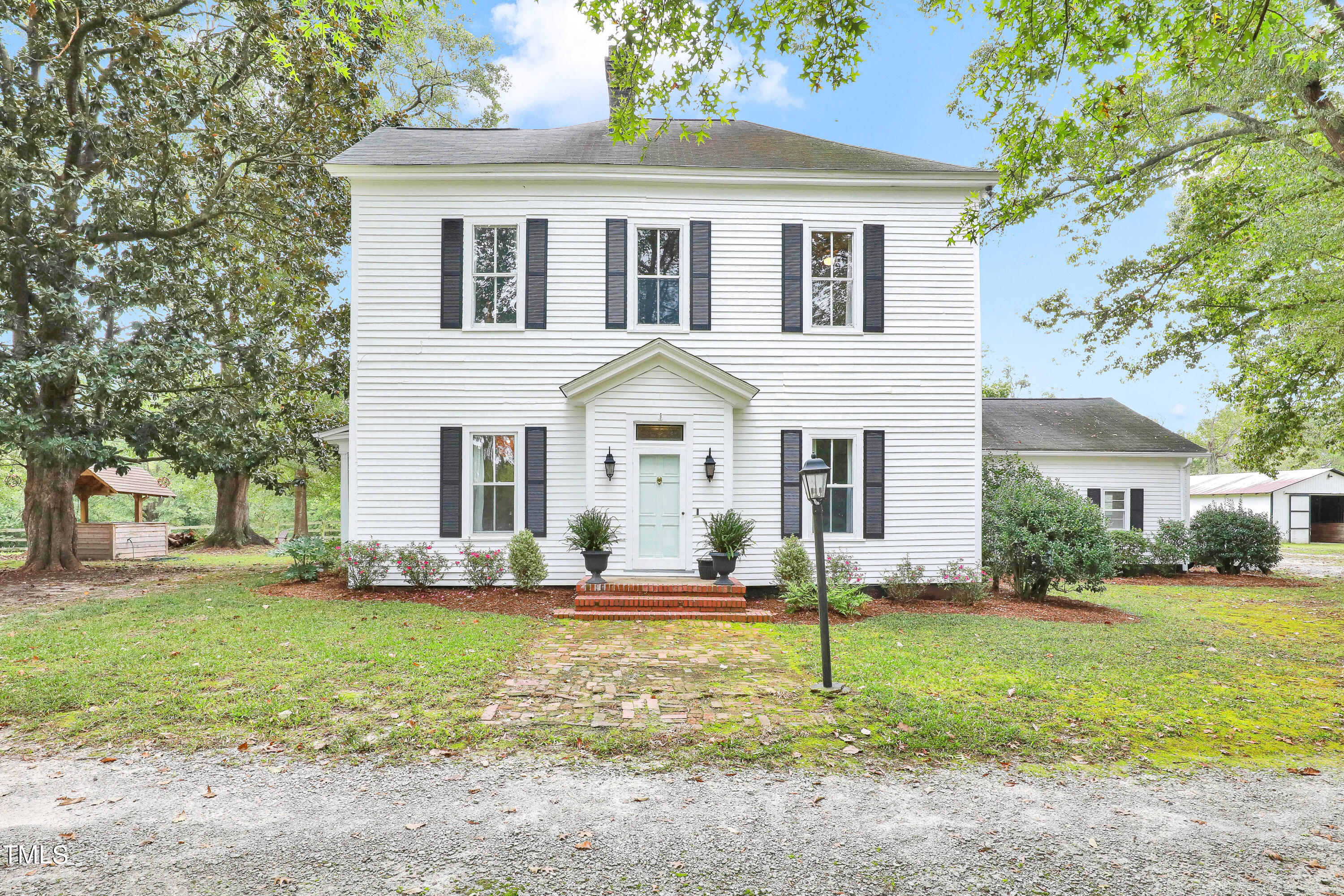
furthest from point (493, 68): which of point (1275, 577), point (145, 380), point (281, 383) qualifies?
point (1275, 577)

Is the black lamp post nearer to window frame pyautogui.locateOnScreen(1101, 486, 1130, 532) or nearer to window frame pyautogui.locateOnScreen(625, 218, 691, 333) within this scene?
window frame pyautogui.locateOnScreen(625, 218, 691, 333)

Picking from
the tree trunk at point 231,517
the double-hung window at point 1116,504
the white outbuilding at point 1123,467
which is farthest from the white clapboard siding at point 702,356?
the tree trunk at point 231,517

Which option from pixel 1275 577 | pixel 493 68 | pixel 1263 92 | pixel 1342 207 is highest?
pixel 493 68

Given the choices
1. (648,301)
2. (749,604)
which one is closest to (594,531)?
(749,604)

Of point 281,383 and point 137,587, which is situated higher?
point 281,383

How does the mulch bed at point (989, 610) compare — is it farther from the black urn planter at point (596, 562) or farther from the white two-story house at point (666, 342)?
the black urn planter at point (596, 562)

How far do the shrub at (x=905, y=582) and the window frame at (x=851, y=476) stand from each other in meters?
0.76

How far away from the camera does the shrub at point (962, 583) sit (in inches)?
405

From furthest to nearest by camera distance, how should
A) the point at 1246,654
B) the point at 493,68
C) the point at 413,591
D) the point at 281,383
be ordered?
the point at 493,68 → the point at 281,383 → the point at 413,591 → the point at 1246,654

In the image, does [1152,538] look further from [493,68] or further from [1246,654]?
[493,68]

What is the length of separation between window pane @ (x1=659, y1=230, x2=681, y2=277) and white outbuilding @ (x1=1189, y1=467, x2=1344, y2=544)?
32.5m

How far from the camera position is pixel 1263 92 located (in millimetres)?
9719

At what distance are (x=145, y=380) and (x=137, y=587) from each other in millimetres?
3917

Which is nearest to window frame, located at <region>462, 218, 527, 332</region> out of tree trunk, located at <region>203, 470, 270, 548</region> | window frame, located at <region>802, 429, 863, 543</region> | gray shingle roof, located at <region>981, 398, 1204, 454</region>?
window frame, located at <region>802, 429, 863, 543</region>
